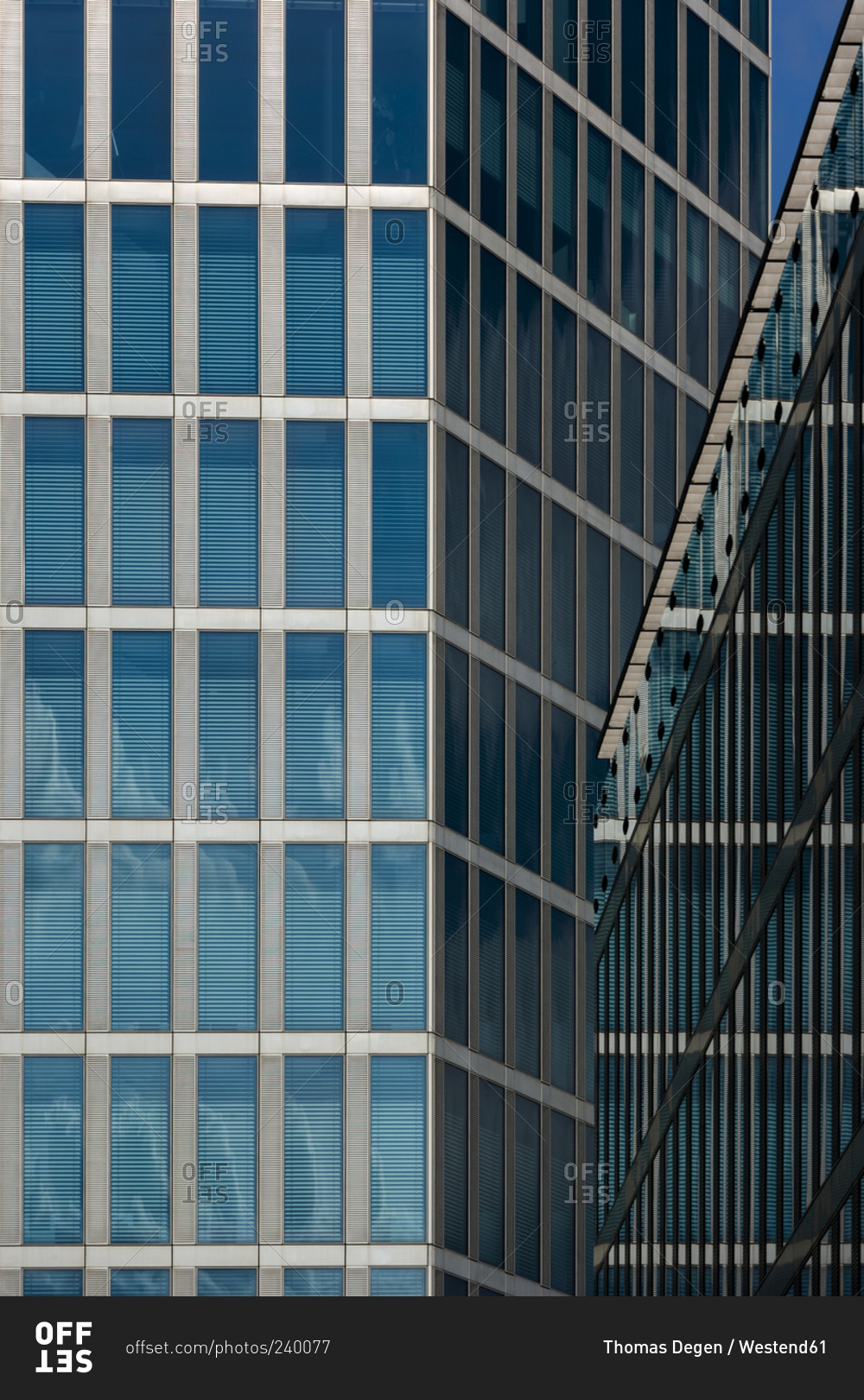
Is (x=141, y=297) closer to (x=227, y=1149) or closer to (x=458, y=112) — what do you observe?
(x=458, y=112)

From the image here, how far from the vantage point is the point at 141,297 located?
45625 mm

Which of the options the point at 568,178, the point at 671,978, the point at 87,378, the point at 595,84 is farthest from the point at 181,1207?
the point at 595,84

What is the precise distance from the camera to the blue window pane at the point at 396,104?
45906mm

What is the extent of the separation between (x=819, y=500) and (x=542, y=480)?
23.2 m

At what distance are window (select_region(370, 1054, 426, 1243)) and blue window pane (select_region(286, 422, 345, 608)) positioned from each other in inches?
376

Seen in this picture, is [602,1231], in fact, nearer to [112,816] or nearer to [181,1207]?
[181,1207]

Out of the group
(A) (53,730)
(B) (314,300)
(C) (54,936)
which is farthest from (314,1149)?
(B) (314,300)

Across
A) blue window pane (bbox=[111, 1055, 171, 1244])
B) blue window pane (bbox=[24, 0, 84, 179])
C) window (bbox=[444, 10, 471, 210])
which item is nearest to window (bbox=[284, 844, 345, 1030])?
blue window pane (bbox=[111, 1055, 171, 1244])

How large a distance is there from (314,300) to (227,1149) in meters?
17.3

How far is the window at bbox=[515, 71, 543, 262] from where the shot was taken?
4931 cm

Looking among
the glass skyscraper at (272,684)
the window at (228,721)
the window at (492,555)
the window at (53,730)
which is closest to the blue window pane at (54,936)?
the glass skyscraper at (272,684)

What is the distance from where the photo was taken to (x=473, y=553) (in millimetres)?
46312

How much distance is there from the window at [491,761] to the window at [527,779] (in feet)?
1.83

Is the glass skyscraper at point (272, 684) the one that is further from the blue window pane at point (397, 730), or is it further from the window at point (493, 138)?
the window at point (493, 138)
